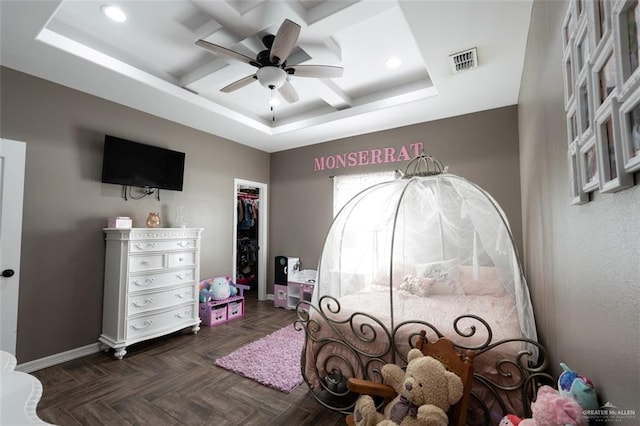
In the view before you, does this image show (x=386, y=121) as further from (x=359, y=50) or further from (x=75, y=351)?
(x=75, y=351)

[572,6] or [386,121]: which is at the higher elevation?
[386,121]

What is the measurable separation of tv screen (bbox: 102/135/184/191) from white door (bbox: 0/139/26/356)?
26.4 inches

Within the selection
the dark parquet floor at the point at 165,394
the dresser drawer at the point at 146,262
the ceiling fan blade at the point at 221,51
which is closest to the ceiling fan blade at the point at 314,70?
the ceiling fan blade at the point at 221,51

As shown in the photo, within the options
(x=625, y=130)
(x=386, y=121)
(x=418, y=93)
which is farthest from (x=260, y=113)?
(x=625, y=130)

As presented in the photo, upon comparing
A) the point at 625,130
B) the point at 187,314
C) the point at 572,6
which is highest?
the point at 572,6

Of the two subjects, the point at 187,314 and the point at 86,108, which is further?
the point at 187,314

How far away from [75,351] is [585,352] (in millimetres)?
3981

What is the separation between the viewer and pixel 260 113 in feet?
13.6

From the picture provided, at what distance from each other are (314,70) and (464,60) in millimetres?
1308

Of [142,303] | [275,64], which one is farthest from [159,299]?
[275,64]

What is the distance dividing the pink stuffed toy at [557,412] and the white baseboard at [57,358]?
377cm

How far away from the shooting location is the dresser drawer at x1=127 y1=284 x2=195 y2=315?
9.59 ft

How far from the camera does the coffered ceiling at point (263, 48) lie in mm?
2029

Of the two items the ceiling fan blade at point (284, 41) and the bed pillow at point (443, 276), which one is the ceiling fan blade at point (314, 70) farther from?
the bed pillow at point (443, 276)
